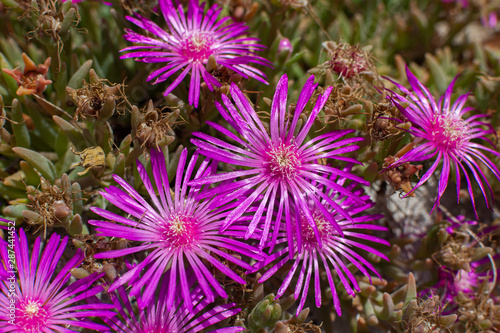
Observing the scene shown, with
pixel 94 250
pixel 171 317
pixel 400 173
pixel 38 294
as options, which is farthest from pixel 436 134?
pixel 38 294

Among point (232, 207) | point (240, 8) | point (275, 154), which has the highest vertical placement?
point (240, 8)

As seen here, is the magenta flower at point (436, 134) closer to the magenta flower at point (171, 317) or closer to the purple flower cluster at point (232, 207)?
the purple flower cluster at point (232, 207)

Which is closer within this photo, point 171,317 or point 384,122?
point 171,317

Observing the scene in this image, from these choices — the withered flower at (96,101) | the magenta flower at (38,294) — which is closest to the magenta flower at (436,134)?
the withered flower at (96,101)

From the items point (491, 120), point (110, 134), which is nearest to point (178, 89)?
point (110, 134)

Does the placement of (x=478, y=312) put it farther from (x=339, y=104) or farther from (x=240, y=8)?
(x=240, y=8)

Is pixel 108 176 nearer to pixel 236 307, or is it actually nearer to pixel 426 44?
pixel 236 307
